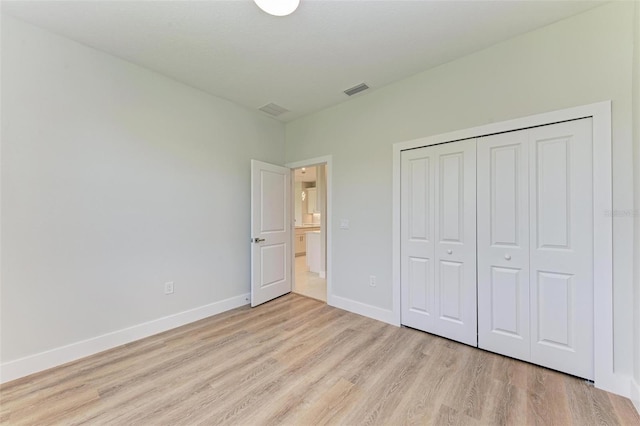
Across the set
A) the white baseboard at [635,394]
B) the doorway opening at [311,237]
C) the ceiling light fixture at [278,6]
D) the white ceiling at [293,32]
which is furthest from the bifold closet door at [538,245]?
the doorway opening at [311,237]

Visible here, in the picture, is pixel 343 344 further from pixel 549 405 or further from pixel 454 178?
pixel 454 178

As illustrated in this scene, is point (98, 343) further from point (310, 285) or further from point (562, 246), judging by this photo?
point (562, 246)

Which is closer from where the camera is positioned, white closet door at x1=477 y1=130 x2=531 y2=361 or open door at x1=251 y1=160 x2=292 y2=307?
white closet door at x1=477 y1=130 x2=531 y2=361

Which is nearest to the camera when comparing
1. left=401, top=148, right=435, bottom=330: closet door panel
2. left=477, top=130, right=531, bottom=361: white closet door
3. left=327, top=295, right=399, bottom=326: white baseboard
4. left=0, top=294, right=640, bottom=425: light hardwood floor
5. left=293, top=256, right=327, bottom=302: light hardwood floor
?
left=0, top=294, right=640, bottom=425: light hardwood floor

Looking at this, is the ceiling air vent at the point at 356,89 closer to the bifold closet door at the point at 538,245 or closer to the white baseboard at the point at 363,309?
the bifold closet door at the point at 538,245

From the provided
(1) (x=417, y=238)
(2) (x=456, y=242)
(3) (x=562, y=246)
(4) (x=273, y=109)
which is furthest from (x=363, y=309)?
(4) (x=273, y=109)

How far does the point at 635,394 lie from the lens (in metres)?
1.67

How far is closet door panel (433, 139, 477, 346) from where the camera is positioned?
2438mm

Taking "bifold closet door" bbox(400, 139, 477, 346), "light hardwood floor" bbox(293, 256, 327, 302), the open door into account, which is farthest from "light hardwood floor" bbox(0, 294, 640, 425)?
"light hardwood floor" bbox(293, 256, 327, 302)

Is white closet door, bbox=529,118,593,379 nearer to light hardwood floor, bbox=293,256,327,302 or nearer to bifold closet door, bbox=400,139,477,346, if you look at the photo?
bifold closet door, bbox=400,139,477,346

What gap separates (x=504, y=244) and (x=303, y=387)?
2.06m

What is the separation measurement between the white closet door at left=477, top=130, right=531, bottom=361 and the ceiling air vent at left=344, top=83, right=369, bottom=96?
143cm

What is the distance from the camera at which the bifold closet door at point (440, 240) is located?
2457 millimetres

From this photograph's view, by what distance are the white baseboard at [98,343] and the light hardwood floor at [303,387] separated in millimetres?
85
